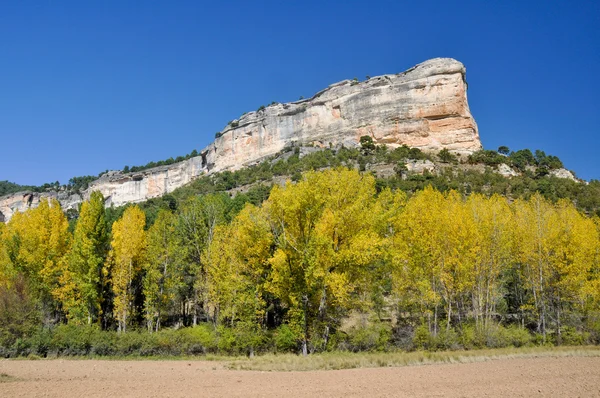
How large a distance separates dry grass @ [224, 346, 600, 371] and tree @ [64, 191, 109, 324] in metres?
12.5

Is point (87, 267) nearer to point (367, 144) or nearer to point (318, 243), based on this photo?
point (318, 243)

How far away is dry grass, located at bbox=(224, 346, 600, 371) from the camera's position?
1603 centimetres

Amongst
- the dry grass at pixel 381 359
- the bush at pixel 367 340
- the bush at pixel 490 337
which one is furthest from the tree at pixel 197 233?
the bush at pixel 490 337

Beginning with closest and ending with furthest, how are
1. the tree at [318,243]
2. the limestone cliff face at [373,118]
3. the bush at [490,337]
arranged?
1. the tree at [318,243]
2. the bush at [490,337]
3. the limestone cliff face at [373,118]

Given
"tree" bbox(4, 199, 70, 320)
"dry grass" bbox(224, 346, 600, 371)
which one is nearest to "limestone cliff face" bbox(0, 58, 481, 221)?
"tree" bbox(4, 199, 70, 320)

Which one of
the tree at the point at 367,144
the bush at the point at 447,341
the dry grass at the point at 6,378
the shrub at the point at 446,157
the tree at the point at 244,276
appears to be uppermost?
the tree at the point at 367,144

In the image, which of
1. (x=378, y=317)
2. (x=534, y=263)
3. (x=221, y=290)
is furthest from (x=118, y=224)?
(x=534, y=263)

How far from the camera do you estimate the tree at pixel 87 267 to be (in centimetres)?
Answer: 2506

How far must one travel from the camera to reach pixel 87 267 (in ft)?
83.3

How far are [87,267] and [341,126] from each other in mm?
82185

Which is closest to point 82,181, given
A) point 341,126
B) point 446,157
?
point 341,126

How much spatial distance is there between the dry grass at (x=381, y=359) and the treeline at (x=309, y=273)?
165 cm

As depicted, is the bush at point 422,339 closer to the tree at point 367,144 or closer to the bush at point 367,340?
the bush at point 367,340

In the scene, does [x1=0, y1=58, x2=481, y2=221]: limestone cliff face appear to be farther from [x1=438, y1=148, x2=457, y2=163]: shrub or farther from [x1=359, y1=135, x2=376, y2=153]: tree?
[x1=438, y1=148, x2=457, y2=163]: shrub
